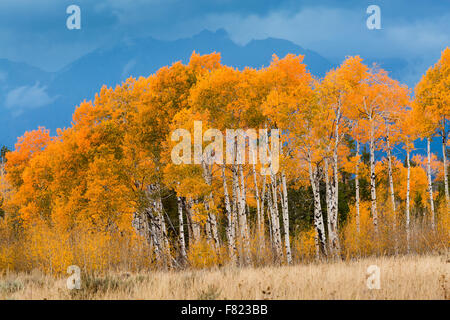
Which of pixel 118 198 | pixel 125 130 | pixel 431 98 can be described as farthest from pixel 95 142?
pixel 431 98

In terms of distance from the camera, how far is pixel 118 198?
760 inches

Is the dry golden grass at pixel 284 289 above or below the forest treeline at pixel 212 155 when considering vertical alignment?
→ below

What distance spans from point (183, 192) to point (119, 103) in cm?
863

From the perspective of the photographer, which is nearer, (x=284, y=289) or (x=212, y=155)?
(x=284, y=289)

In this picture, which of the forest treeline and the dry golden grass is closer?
the dry golden grass

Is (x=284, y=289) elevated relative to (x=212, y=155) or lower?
lower

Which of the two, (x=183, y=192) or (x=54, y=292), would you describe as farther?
(x=183, y=192)

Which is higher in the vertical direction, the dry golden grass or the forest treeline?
the forest treeline

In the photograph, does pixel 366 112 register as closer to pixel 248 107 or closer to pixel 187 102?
pixel 248 107

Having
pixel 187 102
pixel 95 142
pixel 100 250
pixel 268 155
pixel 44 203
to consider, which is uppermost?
pixel 187 102

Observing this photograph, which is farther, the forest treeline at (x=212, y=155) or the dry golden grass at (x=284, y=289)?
the forest treeline at (x=212, y=155)
